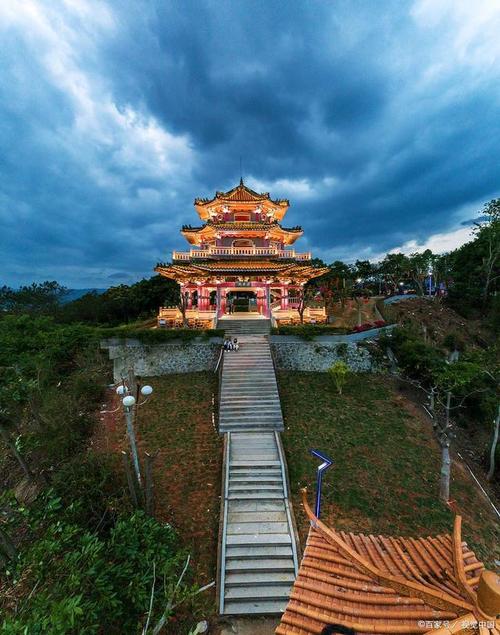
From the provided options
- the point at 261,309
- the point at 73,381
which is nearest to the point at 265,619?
the point at 73,381

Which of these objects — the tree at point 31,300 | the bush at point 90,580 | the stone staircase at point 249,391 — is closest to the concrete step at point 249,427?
the stone staircase at point 249,391

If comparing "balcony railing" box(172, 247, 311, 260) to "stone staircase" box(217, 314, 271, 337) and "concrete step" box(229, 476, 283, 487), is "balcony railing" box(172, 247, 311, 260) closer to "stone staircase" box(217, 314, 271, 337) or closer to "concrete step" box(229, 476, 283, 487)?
"stone staircase" box(217, 314, 271, 337)

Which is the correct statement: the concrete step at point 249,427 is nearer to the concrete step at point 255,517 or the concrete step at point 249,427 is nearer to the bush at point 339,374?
the concrete step at point 255,517

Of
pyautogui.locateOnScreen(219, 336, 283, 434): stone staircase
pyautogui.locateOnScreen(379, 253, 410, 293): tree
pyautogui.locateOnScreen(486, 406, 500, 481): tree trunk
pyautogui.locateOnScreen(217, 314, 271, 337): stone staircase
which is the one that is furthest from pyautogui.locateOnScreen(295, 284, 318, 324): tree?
pyautogui.locateOnScreen(379, 253, 410, 293): tree

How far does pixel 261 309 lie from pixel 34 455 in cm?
1684

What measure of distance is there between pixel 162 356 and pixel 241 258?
9.77 m

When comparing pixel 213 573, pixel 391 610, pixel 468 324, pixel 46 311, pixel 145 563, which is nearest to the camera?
pixel 391 610

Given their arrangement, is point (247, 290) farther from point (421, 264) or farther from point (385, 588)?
point (421, 264)

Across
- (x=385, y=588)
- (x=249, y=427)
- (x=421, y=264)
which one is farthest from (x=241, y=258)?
(x=421, y=264)

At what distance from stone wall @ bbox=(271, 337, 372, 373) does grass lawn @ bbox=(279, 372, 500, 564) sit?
2048 millimetres

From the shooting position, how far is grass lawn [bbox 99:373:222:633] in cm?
786

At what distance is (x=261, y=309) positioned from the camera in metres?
23.4

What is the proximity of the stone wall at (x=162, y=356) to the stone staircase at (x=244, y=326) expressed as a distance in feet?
6.91

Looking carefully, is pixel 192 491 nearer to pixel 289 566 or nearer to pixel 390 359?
pixel 289 566
